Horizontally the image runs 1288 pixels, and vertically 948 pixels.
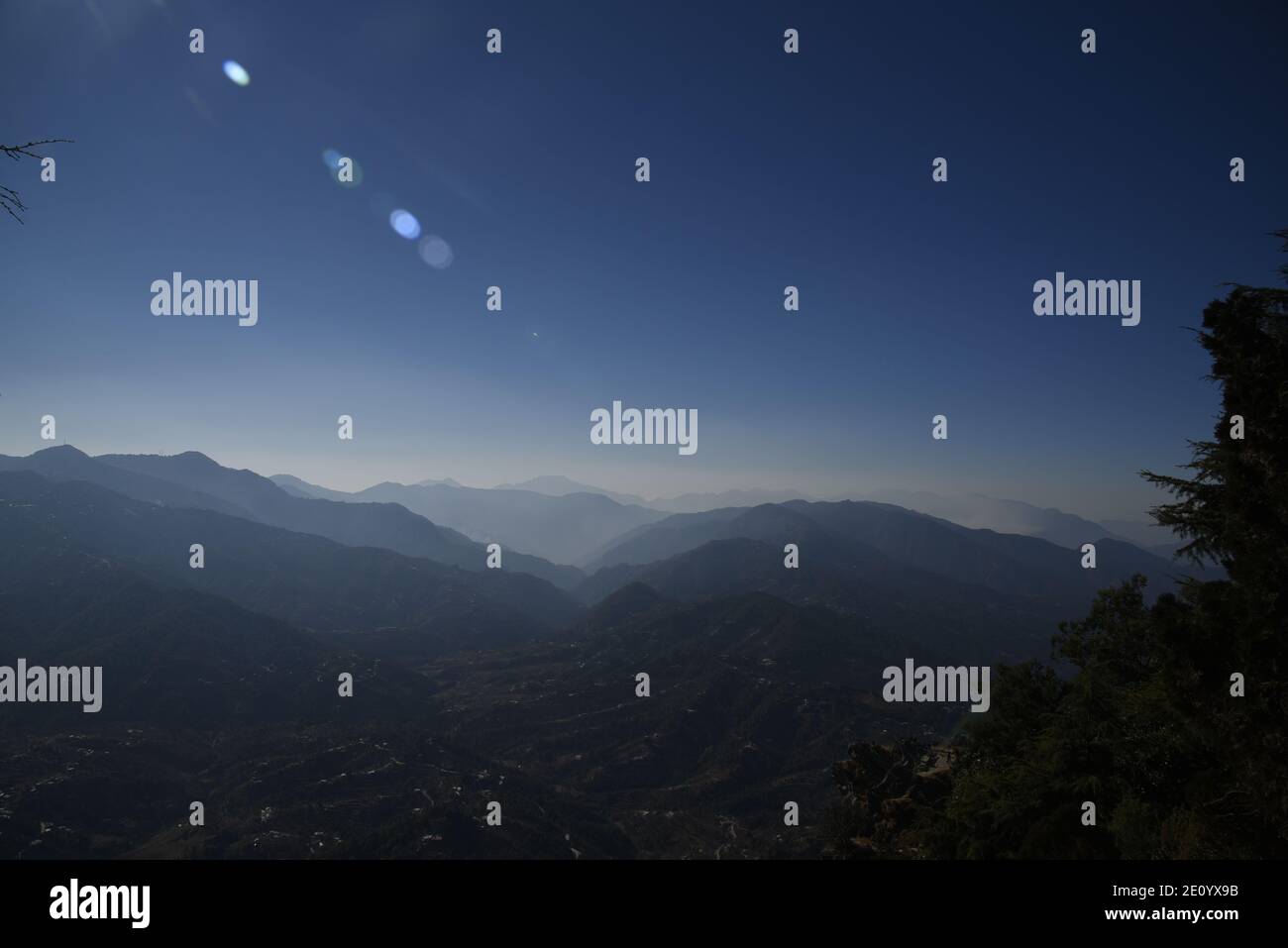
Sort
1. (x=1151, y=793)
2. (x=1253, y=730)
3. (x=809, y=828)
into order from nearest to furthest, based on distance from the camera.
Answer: (x=1253, y=730) < (x=1151, y=793) < (x=809, y=828)

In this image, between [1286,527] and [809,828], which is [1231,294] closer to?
[1286,527]

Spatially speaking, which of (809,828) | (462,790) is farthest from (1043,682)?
(462,790)

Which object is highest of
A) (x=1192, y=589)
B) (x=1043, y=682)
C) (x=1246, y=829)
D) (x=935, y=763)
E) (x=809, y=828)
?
(x=1192, y=589)

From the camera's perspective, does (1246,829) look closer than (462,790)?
Yes

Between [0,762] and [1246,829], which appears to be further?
[0,762]
